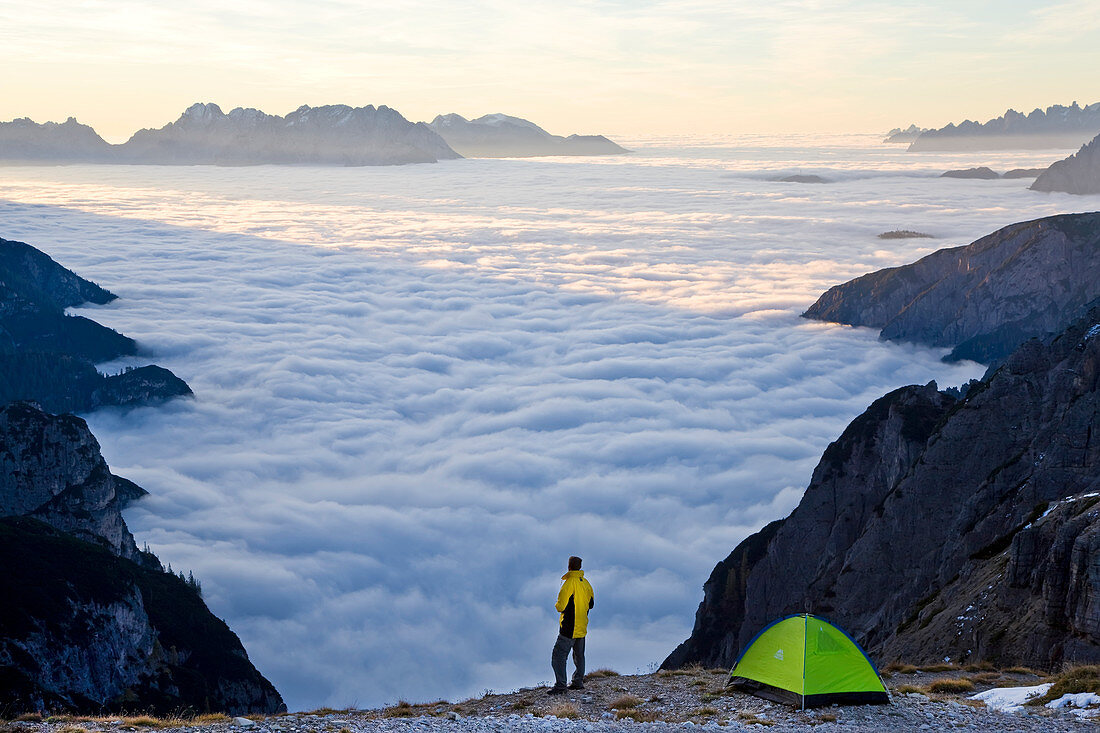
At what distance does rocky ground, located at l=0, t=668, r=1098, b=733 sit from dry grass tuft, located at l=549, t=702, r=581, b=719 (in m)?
0.03

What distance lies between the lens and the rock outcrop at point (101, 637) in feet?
199

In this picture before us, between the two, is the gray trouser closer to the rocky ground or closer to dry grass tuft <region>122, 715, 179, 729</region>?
the rocky ground

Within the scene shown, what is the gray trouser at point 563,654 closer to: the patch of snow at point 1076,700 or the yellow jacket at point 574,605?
the yellow jacket at point 574,605

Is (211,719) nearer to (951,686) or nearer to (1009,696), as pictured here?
(951,686)

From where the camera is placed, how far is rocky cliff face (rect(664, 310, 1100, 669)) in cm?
2995

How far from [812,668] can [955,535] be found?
98.1ft

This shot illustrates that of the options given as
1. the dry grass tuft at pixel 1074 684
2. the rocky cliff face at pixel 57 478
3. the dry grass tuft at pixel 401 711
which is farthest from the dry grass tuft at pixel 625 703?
the rocky cliff face at pixel 57 478

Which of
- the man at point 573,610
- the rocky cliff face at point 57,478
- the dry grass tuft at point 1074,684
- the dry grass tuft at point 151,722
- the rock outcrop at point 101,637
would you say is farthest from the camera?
the rocky cliff face at point 57,478

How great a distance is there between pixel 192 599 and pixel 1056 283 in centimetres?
18275

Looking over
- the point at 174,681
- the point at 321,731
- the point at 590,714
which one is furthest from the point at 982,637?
the point at 174,681

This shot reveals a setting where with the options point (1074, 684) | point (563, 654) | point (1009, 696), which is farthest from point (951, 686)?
point (563, 654)

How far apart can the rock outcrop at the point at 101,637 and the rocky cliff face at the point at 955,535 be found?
37.6 metres

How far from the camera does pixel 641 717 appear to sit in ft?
67.0

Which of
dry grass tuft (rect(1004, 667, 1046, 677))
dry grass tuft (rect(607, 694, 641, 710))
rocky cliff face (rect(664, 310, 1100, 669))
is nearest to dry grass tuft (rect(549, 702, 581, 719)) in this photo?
dry grass tuft (rect(607, 694, 641, 710))
